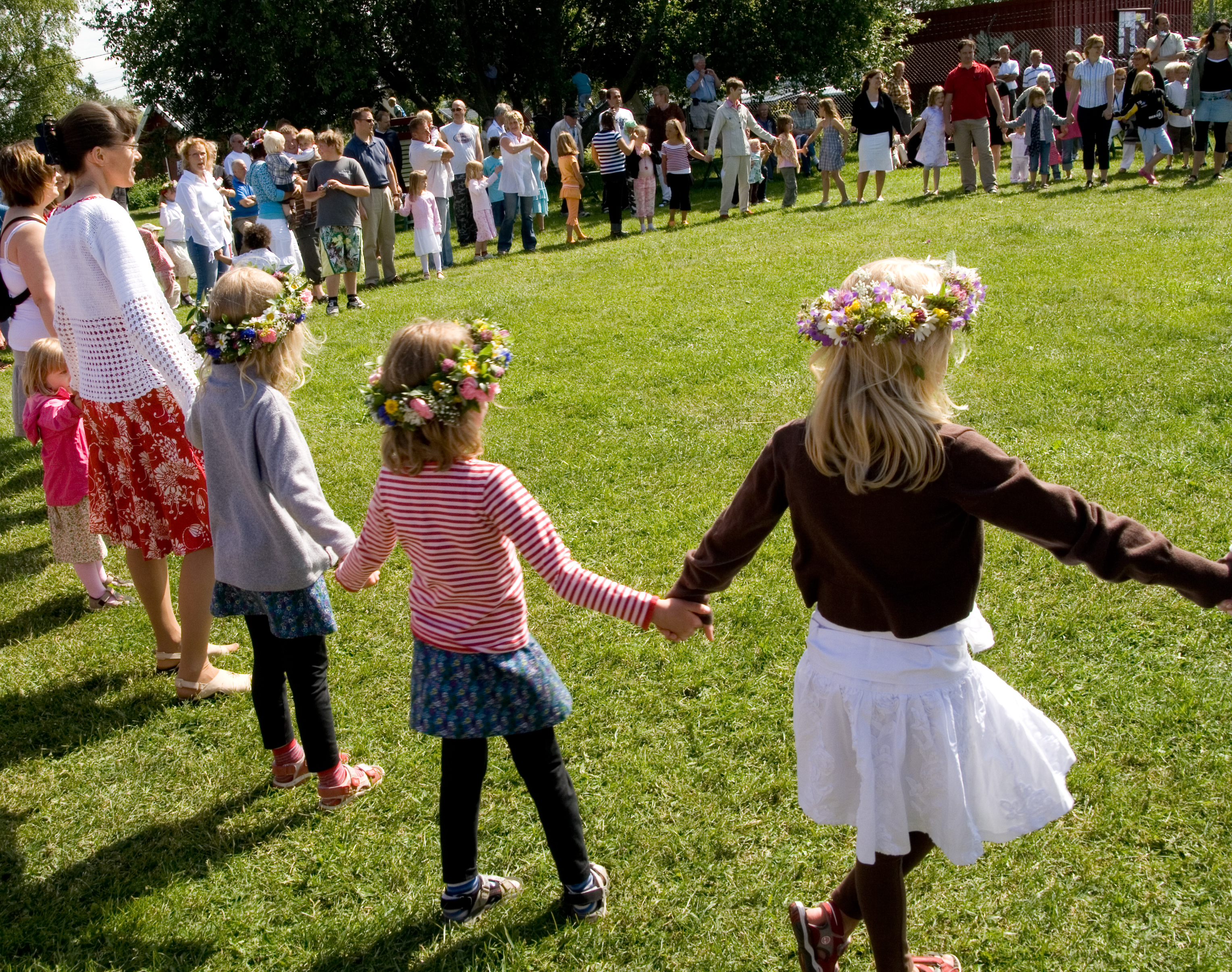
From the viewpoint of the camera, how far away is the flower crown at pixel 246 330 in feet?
10.9

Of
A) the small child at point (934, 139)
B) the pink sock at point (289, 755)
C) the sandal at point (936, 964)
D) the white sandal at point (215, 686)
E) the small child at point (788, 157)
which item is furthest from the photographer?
the small child at point (788, 157)

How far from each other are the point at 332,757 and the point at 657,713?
48.9 inches

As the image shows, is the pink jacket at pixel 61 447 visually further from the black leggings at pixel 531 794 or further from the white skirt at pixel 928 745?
the white skirt at pixel 928 745

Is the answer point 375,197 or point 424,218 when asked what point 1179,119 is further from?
point 375,197

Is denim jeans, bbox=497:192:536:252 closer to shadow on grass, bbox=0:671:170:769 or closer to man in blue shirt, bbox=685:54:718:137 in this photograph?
man in blue shirt, bbox=685:54:718:137

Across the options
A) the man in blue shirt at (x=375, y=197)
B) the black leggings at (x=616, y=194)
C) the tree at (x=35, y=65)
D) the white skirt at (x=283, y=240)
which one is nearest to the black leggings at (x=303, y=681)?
the white skirt at (x=283, y=240)

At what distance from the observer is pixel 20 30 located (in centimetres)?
3881

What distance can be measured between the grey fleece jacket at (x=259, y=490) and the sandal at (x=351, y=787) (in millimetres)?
753

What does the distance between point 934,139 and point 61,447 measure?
1375 cm

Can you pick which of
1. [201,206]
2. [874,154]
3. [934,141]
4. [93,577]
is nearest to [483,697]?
[93,577]

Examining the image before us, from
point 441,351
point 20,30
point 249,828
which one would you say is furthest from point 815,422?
Result: point 20,30

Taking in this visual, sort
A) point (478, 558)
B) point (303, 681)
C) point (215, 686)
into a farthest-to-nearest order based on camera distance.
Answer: point (215, 686) < point (303, 681) < point (478, 558)

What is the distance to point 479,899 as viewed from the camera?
3150 millimetres

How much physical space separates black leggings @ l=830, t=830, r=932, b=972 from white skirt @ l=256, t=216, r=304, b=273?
11.5 m
